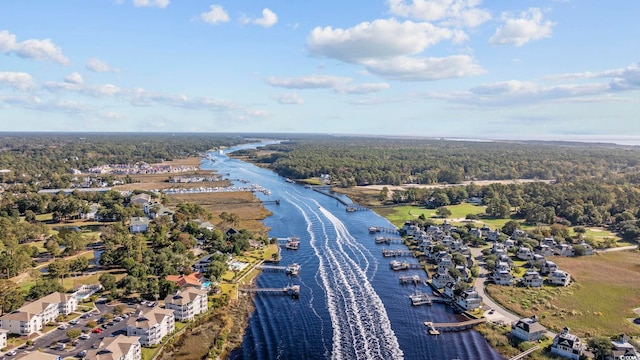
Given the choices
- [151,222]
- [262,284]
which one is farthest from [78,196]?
[262,284]

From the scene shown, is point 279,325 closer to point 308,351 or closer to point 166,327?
point 308,351

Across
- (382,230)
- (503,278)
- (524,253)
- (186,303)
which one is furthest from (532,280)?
(186,303)

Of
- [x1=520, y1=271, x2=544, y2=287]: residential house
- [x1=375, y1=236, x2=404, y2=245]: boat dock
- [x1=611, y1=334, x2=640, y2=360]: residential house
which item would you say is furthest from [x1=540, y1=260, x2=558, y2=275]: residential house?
[x1=375, y1=236, x2=404, y2=245]: boat dock

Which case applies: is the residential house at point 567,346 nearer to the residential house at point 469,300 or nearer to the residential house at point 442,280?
the residential house at point 469,300

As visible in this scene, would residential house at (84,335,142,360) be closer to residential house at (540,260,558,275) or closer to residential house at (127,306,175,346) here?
residential house at (127,306,175,346)

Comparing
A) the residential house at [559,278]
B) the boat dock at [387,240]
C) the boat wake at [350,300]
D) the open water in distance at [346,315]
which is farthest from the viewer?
the boat dock at [387,240]

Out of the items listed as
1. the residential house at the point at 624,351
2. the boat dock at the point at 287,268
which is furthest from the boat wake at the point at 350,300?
the residential house at the point at 624,351

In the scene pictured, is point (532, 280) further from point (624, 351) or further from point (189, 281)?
point (189, 281)
